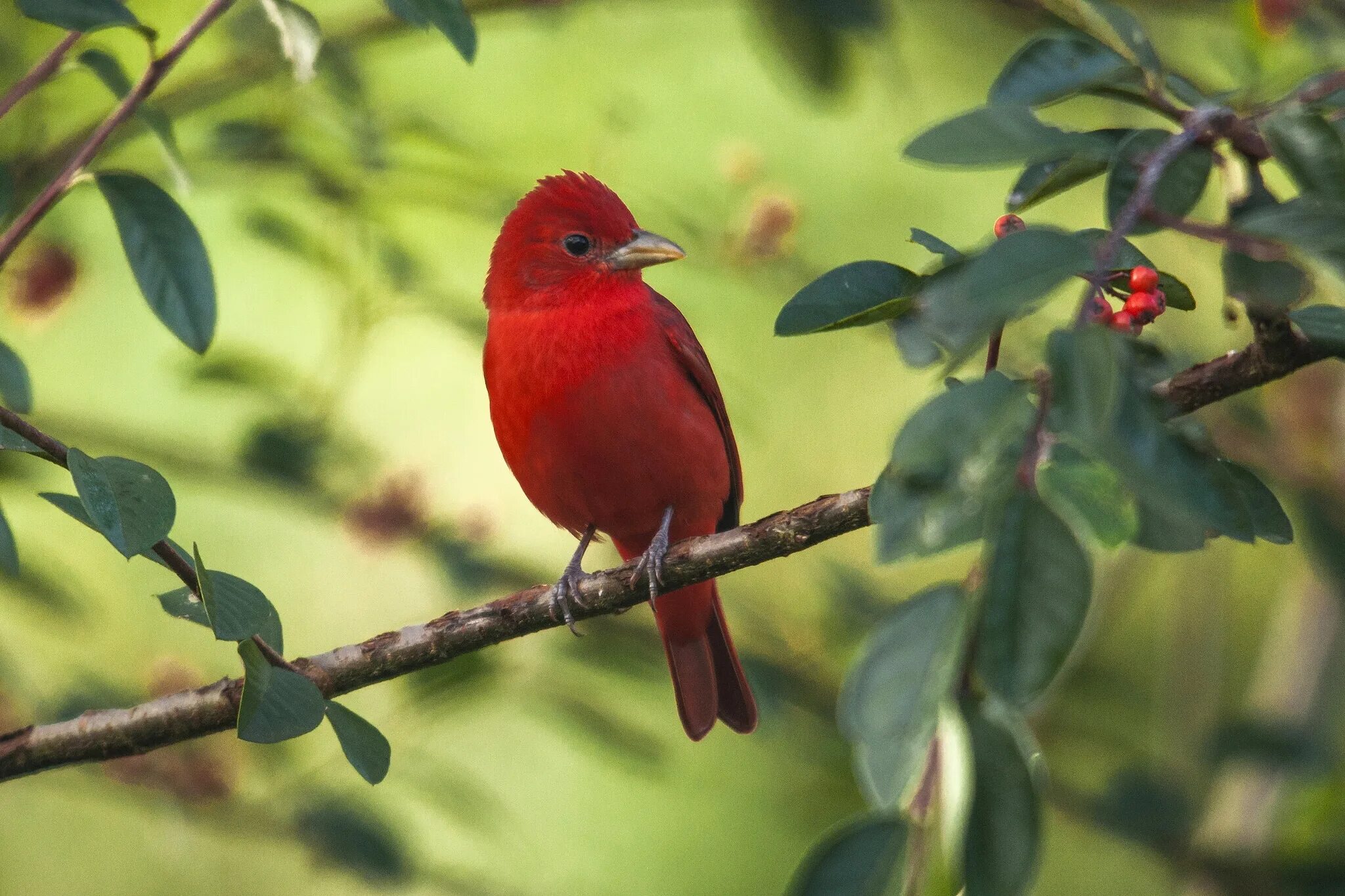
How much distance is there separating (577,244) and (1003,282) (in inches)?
116

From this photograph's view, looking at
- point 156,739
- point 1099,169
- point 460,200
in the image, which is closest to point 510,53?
point 460,200

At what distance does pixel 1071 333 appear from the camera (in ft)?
3.84

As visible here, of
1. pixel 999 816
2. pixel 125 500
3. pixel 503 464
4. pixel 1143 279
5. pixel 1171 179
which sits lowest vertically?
pixel 503 464

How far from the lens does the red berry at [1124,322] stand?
64.0 inches

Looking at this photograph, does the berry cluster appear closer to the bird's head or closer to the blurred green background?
the blurred green background

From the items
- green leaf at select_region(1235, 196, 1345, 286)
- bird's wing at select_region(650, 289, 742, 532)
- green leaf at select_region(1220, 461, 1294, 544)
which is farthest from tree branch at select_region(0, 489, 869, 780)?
bird's wing at select_region(650, 289, 742, 532)

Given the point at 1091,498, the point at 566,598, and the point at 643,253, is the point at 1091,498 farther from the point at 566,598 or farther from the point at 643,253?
the point at 643,253

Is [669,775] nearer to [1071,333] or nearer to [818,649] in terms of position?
[818,649]

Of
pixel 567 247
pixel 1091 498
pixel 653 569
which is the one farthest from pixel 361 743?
pixel 567 247

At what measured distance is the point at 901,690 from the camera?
1.19 m

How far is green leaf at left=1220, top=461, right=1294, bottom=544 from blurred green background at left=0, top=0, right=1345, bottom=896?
118 cm

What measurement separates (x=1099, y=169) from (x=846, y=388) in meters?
4.93

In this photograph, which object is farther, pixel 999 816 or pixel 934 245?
pixel 934 245

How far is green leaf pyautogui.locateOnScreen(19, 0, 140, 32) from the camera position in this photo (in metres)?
1.98
